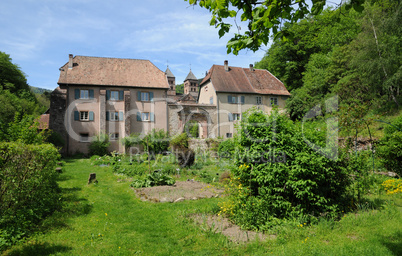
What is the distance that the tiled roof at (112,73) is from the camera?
29734mm

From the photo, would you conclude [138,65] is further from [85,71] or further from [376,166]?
[376,166]

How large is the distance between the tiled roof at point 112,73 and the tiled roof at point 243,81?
7560 millimetres

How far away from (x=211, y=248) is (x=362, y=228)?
366 cm

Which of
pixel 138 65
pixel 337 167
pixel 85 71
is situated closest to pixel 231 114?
pixel 138 65

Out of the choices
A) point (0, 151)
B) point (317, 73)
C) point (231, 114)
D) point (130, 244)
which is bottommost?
point (130, 244)

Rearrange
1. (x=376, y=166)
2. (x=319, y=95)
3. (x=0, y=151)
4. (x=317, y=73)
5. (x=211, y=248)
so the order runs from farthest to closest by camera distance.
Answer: (x=317, y=73) < (x=319, y=95) < (x=376, y=166) < (x=0, y=151) < (x=211, y=248)

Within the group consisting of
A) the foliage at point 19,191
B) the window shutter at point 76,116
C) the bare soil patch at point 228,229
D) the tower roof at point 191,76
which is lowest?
the bare soil patch at point 228,229

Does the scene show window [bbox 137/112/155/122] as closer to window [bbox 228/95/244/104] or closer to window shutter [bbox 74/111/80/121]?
window shutter [bbox 74/111/80/121]

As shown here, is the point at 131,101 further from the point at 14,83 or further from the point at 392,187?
the point at 392,187

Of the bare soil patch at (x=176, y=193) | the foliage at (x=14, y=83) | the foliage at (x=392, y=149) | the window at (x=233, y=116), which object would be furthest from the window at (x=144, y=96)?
the foliage at (x=392, y=149)

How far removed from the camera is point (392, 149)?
1309 cm

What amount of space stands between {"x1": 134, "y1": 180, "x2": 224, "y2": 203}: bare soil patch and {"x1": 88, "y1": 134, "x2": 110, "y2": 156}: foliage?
18.4 metres

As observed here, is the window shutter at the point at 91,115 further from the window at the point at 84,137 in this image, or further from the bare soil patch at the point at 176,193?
the bare soil patch at the point at 176,193

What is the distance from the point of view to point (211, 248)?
527 cm
